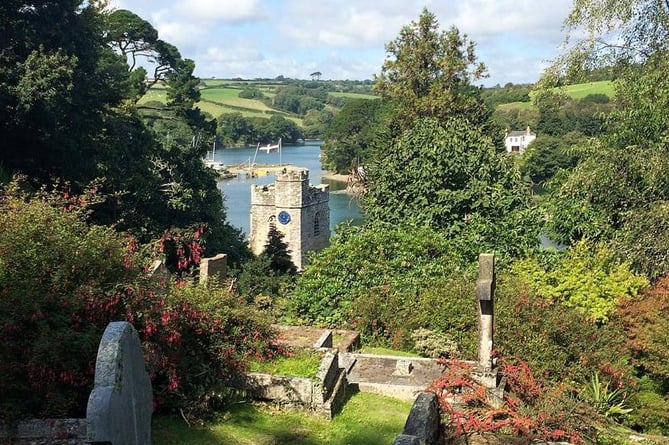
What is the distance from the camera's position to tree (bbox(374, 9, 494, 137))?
79.7 feet

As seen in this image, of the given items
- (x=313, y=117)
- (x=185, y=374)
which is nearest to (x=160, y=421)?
(x=185, y=374)

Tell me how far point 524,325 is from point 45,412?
8.03 metres

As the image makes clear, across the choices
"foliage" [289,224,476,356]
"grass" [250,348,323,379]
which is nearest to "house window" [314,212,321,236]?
"foliage" [289,224,476,356]

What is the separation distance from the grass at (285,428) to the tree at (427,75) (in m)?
16.8

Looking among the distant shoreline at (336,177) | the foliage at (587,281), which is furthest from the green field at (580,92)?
the foliage at (587,281)

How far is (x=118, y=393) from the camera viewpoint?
3260 mm

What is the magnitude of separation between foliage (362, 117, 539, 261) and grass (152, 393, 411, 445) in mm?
8239

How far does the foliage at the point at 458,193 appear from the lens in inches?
647

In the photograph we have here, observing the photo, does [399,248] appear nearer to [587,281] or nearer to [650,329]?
[587,281]

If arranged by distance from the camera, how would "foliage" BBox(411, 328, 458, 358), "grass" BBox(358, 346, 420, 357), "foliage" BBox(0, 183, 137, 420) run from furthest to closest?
"grass" BBox(358, 346, 420, 357)
"foliage" BBox(411, 328, 458, 358)
"foliage" BBox(0, 183, 137, 420)

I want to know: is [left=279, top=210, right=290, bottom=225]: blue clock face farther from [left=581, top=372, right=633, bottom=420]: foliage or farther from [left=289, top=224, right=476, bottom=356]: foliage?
[left=581, top=372, right=633, bottom=420]: foliage

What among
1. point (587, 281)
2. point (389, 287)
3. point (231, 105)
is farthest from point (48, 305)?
point (231, 105)

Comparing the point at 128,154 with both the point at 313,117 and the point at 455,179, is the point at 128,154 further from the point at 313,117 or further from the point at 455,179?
the point at 313,117

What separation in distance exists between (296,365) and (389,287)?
528 centimetres
